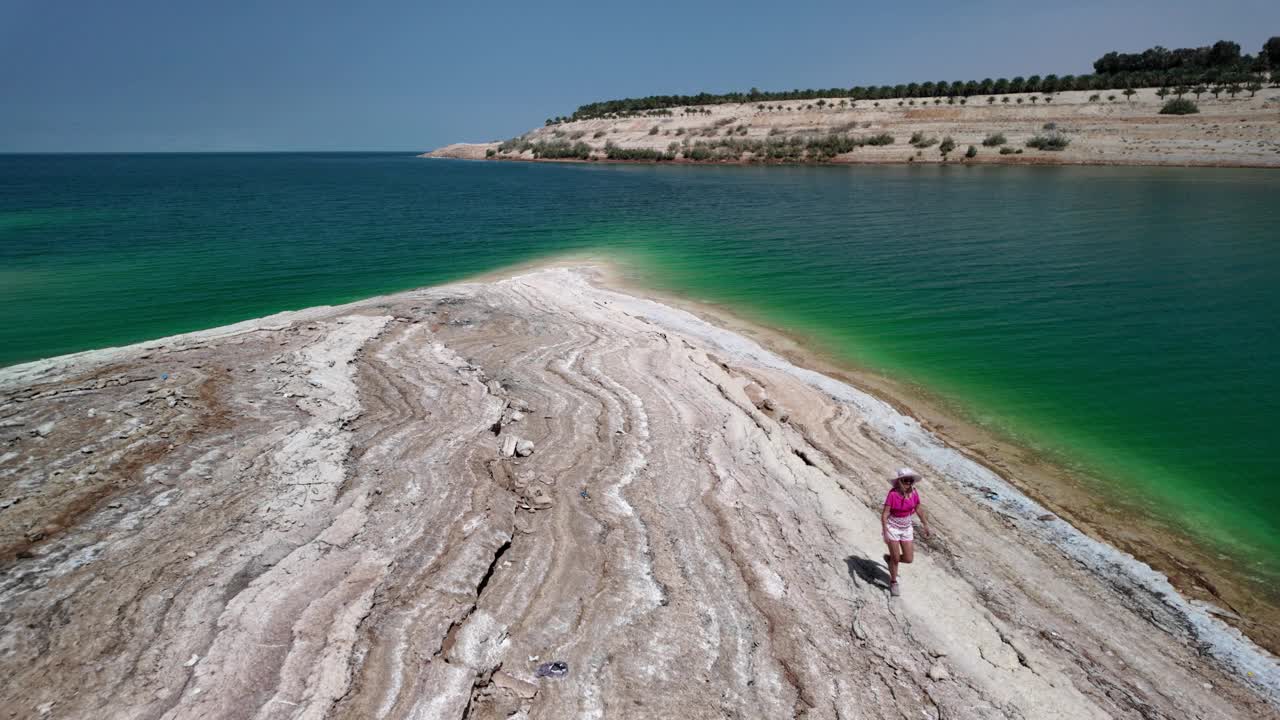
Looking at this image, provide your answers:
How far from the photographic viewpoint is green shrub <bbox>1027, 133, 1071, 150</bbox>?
6462cm

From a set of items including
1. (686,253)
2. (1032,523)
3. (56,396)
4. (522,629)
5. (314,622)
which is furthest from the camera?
(686,253)

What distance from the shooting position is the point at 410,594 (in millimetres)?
6234

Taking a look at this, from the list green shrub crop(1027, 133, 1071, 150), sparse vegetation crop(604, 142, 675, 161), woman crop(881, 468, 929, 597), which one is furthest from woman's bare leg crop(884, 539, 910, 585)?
sparse vegetation crop(604, 142, 675, 161)

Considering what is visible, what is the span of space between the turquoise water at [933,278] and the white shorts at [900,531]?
17.2ft

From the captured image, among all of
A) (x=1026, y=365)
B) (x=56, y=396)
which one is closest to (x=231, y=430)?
(x=56, y=396)

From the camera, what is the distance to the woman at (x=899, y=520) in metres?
7.16

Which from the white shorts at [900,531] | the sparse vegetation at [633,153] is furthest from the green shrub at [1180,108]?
the white shorts at [900,531]

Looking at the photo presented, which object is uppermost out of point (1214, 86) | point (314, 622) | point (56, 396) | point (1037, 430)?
point (1214, 86)

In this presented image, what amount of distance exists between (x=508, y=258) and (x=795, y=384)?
19438 millimetres

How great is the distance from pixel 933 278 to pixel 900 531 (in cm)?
1817

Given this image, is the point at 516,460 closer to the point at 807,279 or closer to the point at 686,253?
the point at 807,279

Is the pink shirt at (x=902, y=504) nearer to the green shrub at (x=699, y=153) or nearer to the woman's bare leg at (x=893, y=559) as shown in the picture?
the woman's bare leg at (x=893, y=559)

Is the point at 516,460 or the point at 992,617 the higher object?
the point at 516,460

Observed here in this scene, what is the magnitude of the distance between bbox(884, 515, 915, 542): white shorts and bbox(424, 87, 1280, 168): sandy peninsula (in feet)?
232
